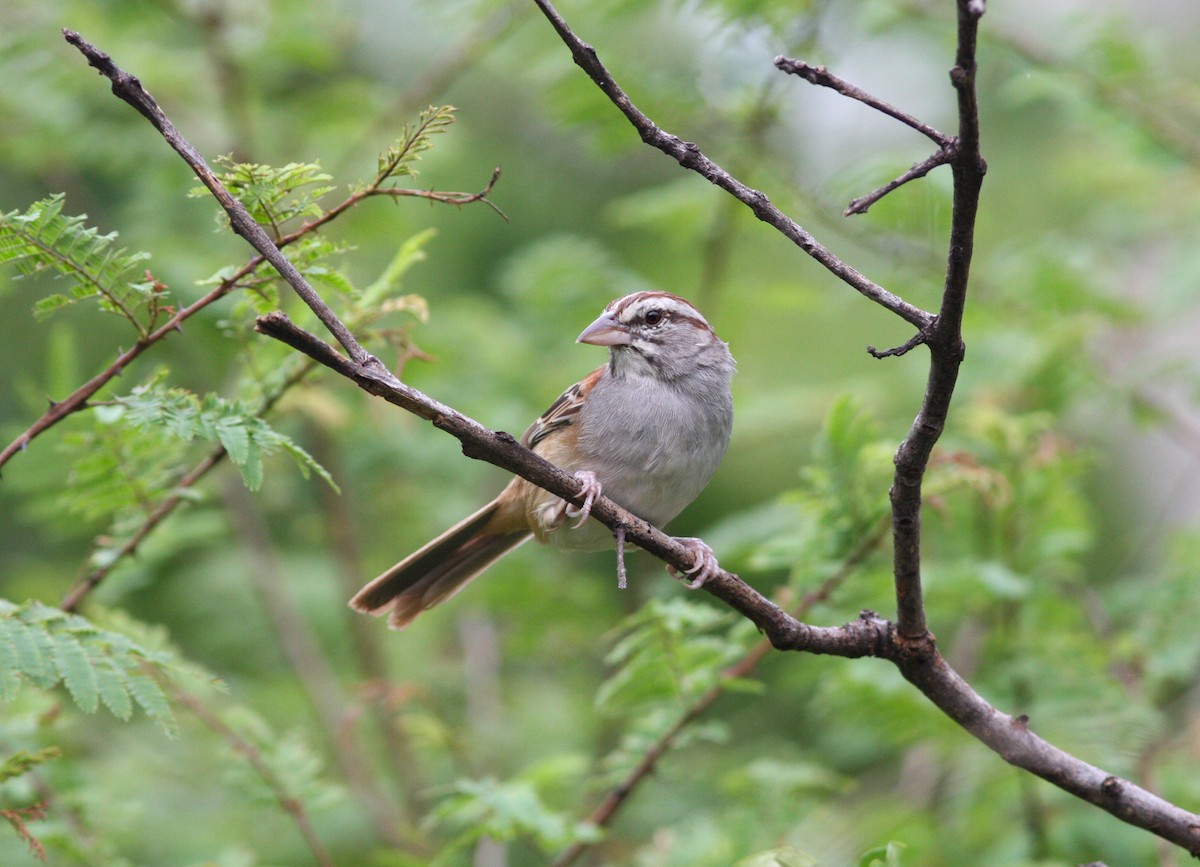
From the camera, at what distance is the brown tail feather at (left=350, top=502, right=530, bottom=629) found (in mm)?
3988

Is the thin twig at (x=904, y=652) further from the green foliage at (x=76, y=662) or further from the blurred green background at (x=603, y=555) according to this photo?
the green foliage at (x=76, y=662)

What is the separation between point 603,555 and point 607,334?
9.59 feet

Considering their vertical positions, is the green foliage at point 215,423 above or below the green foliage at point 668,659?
below

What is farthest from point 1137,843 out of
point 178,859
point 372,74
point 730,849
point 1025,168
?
point 372,74

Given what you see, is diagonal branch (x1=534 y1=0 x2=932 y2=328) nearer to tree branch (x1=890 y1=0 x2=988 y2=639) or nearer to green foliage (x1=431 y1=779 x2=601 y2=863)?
tree branch (x1=890 y1=0 x2=988 y2=639)

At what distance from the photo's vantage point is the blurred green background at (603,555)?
3762 mm

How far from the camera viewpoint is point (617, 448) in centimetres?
397

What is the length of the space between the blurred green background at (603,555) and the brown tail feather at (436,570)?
46 cm

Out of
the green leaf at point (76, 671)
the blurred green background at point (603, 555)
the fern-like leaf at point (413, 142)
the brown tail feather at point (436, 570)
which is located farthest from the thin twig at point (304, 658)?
the fern-like leaf at point (413, 142)

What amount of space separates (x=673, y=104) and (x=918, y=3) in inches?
57.9

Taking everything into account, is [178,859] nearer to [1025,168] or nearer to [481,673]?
[481,673]

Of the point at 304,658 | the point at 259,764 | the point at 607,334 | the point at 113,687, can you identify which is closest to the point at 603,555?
the point at 304,658

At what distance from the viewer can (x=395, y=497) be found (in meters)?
6.36

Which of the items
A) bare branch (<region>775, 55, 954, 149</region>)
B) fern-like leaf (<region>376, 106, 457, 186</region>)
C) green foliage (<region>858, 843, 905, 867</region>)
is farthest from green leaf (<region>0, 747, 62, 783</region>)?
bare branch (<region>775, 55, 954, 149</region>)
